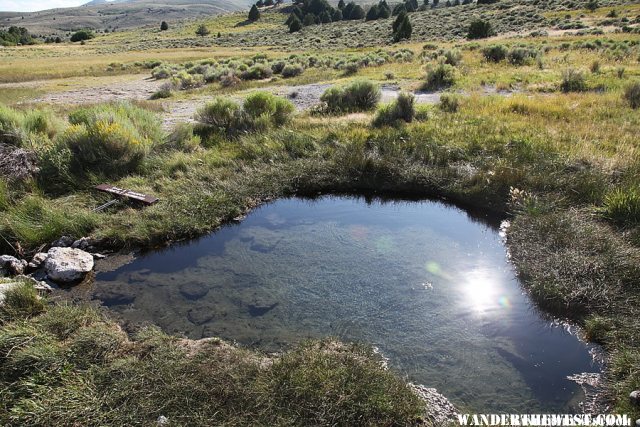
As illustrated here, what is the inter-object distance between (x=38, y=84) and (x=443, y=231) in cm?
2659

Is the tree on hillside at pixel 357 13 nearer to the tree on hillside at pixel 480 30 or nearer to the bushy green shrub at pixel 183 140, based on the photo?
the tree on hillside at pixel 480 30

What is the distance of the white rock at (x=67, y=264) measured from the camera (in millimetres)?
6035

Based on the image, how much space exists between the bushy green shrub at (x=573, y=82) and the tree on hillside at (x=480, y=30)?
23.9 meters

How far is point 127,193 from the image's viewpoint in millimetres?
8094

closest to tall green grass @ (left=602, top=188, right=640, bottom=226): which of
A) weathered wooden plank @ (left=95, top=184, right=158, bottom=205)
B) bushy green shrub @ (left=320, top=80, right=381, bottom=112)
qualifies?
weathered wooden plank @ (left=95, top=184, right=158, bottom=205)

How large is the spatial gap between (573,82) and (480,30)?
80.6 feet

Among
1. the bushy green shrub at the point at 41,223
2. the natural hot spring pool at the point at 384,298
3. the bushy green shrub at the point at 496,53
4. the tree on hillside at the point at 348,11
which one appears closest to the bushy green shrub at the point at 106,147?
the bushy green shrub at the point at 41,223

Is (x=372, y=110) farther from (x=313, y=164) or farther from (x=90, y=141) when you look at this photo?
(x=90, y=141)

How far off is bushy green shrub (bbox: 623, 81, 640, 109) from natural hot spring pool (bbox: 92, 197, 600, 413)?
328 inches

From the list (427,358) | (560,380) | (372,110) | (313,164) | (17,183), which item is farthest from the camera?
(372,110)

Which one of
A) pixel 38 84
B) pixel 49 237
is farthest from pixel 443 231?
pixel 38 84

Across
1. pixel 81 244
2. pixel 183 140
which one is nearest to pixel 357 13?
pixel 183 140

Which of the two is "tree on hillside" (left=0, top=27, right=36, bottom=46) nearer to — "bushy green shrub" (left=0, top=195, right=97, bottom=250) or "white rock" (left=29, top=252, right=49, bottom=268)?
"bushy green shrub" (left=0, top=195, right=97, bottom=250)

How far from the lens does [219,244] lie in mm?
7102
